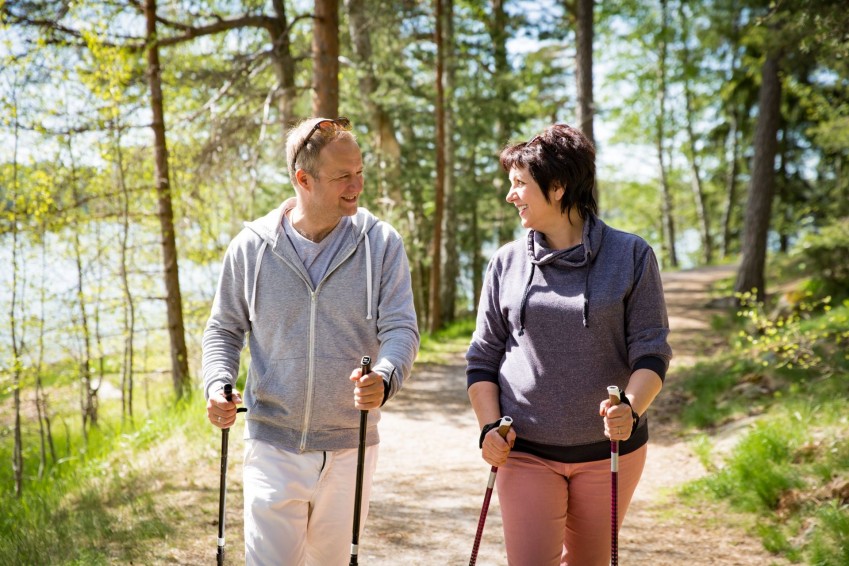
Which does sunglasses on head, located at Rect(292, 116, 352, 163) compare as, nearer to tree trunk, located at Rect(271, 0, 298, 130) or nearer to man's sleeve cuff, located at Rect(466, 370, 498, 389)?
man's sleeve cuff, located at Rect(466, 370, 498, 389)

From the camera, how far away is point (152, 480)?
18.8 ft

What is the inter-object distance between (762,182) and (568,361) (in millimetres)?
10326

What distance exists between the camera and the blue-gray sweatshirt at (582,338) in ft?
7.99

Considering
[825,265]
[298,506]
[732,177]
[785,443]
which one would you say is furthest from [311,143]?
[732,177]

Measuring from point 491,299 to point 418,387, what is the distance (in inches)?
280

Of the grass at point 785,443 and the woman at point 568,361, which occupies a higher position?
the woman at point 568,361

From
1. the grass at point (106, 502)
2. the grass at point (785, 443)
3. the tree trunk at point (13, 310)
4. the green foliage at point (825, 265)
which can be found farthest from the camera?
the green foliage at point (825, 265)

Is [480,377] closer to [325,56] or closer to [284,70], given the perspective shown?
[325,56]

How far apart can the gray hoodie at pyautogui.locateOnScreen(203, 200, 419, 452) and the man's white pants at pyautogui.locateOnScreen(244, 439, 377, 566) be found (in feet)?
0.18

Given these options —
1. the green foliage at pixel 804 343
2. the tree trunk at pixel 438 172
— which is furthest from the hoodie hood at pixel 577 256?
the tree trunk at pixel 438 172

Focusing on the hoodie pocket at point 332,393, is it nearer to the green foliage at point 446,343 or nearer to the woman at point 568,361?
the woman at point 568,361

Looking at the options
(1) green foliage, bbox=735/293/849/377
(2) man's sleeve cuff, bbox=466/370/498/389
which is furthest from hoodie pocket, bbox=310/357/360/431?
(1) green foliage, bbox=735/293/849/377

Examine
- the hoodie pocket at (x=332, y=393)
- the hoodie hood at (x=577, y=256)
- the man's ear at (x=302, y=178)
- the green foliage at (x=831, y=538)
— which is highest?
the man's ear at (x=302, y=178)

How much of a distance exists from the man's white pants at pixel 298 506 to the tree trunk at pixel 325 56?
5.57m
